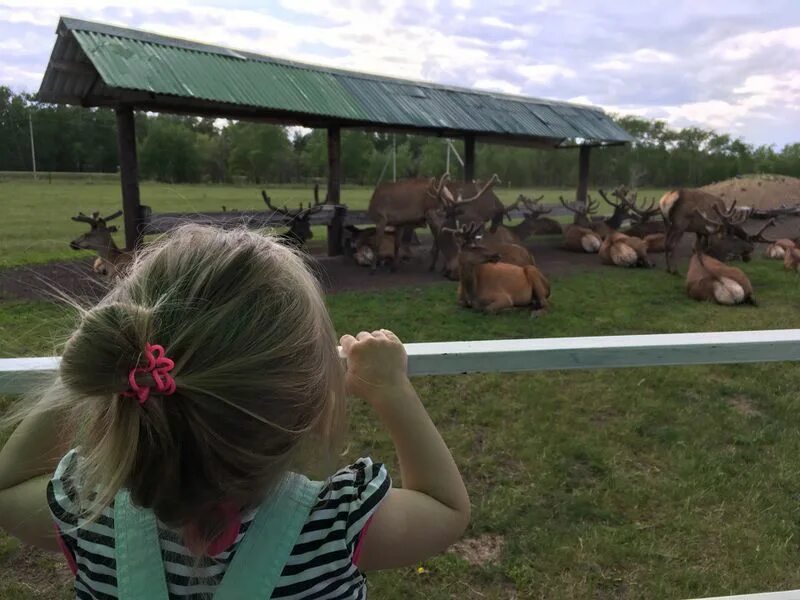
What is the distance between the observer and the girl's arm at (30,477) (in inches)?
44.6

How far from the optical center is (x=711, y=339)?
145 cm

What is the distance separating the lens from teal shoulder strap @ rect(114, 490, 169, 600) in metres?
0.97

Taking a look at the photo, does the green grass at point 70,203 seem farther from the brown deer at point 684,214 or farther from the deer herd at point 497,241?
the brown deer at point 684,214

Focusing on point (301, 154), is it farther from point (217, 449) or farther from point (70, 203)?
point (217, 449)

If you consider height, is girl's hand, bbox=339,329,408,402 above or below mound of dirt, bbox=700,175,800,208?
below

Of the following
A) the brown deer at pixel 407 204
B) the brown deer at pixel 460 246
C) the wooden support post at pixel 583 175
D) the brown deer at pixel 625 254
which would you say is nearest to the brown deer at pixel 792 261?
the brown deer at pixel 625 254

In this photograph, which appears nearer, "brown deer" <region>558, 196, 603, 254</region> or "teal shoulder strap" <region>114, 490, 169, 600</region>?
"teal shoulder strap" <region>114, 490, 169, 600</region>

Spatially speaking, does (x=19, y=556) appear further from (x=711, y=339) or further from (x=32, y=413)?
(x=711, y=339)

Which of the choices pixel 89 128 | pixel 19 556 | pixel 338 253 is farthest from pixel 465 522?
pixel 89 128

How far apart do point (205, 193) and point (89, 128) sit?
657 cm

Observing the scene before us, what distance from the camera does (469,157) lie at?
50.6ft

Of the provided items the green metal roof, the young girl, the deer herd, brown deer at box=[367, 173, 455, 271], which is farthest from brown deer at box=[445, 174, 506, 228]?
the young girl

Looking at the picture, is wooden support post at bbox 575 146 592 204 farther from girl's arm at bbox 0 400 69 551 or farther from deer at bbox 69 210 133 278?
girl's arm at bbox 0 400 69 551

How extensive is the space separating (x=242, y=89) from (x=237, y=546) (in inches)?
405
